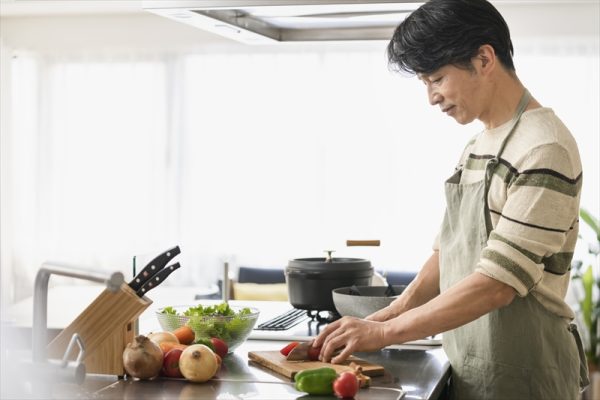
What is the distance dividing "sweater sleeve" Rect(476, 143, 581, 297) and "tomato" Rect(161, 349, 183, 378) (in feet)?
2.32

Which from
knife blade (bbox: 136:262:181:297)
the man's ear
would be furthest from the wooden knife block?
the man's ear

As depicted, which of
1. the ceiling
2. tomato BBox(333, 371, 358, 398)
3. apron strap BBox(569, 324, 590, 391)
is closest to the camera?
tomato BBox(333, 371, 358, 398)

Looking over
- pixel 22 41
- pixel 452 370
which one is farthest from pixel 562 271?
pixel 22 41

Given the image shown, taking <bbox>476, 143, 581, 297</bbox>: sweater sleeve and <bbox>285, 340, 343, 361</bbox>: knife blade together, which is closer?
<bbox>476, 143, 581, 297</bbox>: sweater sleeve

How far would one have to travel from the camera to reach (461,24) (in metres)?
2.05

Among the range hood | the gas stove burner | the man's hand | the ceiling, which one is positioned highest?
the ceiling

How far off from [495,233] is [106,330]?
2.93 ft

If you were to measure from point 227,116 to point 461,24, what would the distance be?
4663 mm

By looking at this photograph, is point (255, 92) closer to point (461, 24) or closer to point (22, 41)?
point (22, 41)

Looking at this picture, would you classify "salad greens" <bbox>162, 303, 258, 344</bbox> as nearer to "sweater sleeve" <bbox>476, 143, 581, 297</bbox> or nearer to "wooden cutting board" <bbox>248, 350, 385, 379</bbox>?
"wooden cutting board" <bbox>248, 350, 385, 379</bbox>

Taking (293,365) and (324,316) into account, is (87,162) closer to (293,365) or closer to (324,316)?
(324,316)

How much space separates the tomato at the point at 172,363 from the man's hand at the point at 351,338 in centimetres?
33

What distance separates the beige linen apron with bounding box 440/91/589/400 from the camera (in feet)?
6.80

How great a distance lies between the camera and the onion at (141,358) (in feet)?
6.50
